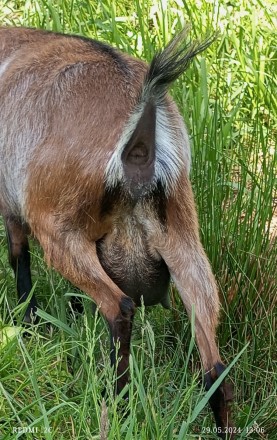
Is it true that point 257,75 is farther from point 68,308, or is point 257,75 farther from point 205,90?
point 68,308

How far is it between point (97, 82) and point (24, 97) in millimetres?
396

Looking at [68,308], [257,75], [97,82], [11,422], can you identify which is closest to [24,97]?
[97,82]

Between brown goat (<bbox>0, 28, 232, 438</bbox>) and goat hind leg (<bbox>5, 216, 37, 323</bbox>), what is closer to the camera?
brown goat (<bbox>0, 28, 232, 438</bbox>)

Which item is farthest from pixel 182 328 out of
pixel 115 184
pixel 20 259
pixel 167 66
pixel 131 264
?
pixel 167 66

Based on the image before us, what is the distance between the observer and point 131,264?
397 cm

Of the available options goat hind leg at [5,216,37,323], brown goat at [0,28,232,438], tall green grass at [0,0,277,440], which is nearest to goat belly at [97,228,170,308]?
brown goat at [0,28,232,438]

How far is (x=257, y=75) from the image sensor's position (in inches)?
245

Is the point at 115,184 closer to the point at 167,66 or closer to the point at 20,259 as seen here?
the point at 167,66

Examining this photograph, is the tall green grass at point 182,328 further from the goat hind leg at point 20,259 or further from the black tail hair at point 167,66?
the black tail hair at point 167,66

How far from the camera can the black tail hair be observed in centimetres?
356

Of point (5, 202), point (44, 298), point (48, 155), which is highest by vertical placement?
point (48, 155)

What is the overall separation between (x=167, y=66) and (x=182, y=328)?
4.88 feet

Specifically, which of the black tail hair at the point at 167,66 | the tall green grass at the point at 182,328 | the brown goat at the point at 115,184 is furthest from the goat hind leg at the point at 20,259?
the black tail hair at the point at 167,66

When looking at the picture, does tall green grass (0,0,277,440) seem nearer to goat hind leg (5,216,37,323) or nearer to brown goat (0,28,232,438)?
goat hind leg (5,216,37,323)
